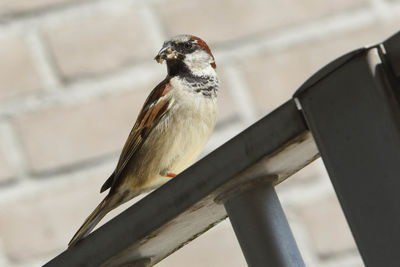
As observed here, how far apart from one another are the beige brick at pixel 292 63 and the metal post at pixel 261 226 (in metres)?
0.71

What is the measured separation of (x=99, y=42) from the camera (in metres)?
1.17

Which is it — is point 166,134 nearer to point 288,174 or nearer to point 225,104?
point 225,104

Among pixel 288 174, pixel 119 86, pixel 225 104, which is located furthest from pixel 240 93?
pixel 288 174

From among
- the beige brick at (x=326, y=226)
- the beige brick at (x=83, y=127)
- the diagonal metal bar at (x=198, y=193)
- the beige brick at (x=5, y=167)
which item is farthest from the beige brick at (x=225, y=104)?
the diagonal metal bar at (x=198, y=193)

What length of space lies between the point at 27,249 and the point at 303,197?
0.34m

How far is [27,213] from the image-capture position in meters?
1.10

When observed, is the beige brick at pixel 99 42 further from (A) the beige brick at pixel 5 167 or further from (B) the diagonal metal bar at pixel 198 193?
(B) the diagonal metal bar at pixel 198 193

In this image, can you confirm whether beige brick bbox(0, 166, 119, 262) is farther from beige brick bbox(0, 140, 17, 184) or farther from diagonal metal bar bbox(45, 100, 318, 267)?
diagonal metal bar bbox(45, 100, 318, 267)

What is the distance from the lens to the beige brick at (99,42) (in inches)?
45.1

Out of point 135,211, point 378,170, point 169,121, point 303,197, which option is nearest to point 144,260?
point 135,211

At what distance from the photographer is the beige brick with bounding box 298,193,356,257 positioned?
1.06 meters

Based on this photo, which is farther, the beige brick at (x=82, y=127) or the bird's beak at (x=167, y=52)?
the beige brick at (x=82, y=127)

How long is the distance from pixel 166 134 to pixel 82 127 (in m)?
0.26

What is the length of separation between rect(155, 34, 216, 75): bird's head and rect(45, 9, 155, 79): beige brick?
184mm
